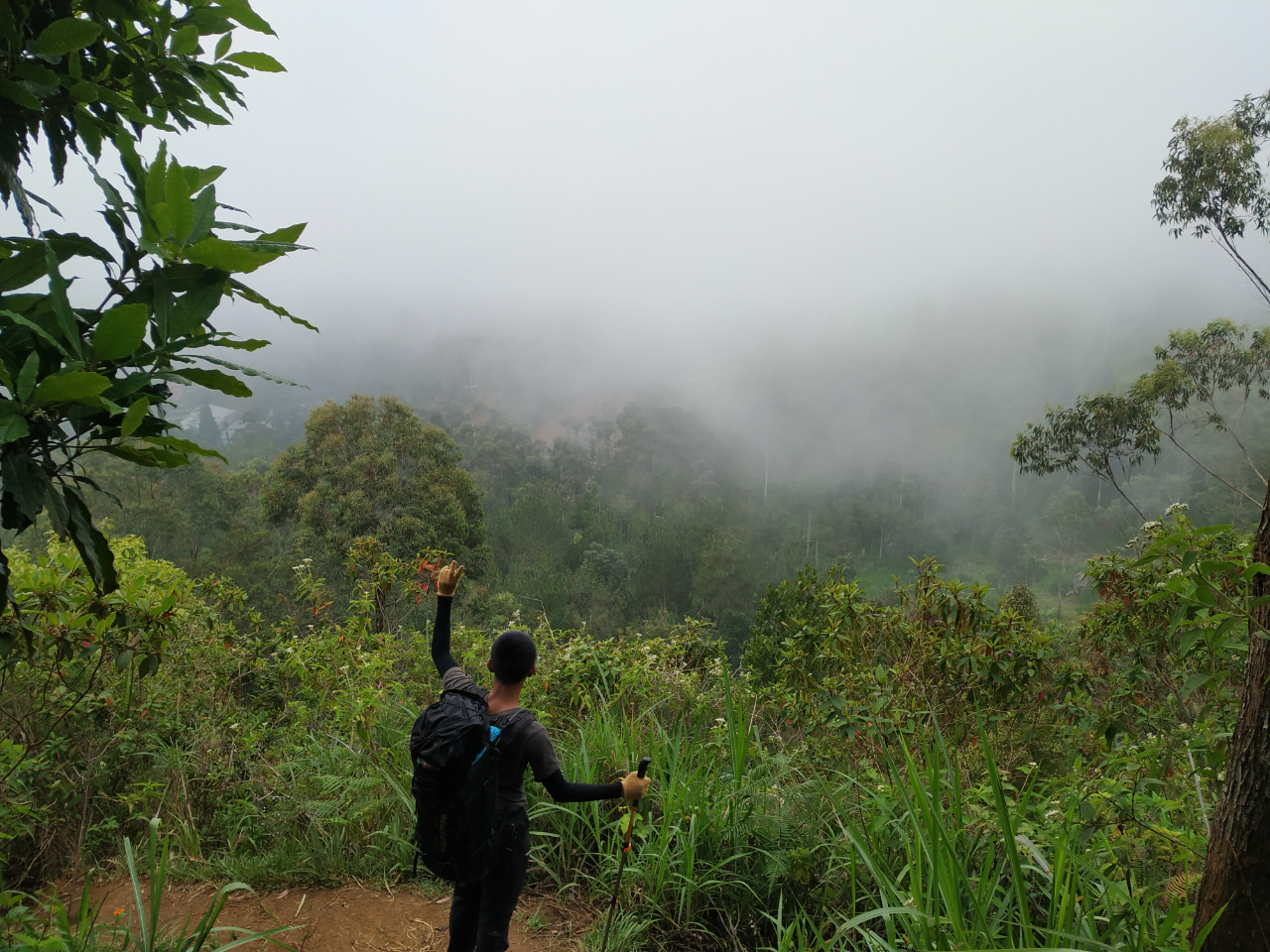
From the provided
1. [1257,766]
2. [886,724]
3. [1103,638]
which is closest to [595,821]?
[886,724]

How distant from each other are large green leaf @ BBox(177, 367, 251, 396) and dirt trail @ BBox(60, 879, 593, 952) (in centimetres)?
254

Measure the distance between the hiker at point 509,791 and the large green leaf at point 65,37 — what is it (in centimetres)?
176

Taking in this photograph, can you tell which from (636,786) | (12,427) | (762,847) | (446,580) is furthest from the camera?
(762,847)

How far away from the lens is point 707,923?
9.07 ft

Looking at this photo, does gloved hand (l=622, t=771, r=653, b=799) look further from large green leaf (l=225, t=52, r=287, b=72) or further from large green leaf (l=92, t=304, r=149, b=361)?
large green leaf (l=225, t=52, r=287, b=72)

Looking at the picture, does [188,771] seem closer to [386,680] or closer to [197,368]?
[386,680]

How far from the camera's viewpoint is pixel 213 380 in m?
1.16

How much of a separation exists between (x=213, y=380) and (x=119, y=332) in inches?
5.9

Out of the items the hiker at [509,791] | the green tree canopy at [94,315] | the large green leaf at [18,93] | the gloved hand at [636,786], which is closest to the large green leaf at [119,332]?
the green tree canopy at [94,315]

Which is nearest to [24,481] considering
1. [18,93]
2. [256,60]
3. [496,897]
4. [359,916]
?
[18,93]

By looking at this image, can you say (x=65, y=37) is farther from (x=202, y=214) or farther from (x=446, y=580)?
(x=446, y=580)

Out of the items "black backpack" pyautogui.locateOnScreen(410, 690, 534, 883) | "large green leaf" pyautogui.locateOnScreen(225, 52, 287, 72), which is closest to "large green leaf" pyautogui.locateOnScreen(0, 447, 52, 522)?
"large green leaf" pyautogui.locateOnScreen(225, 52, 287, 72)

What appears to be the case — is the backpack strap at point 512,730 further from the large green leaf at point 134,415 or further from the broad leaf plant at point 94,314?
the large green leaf at point 134,415

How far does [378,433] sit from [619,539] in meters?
38.0
